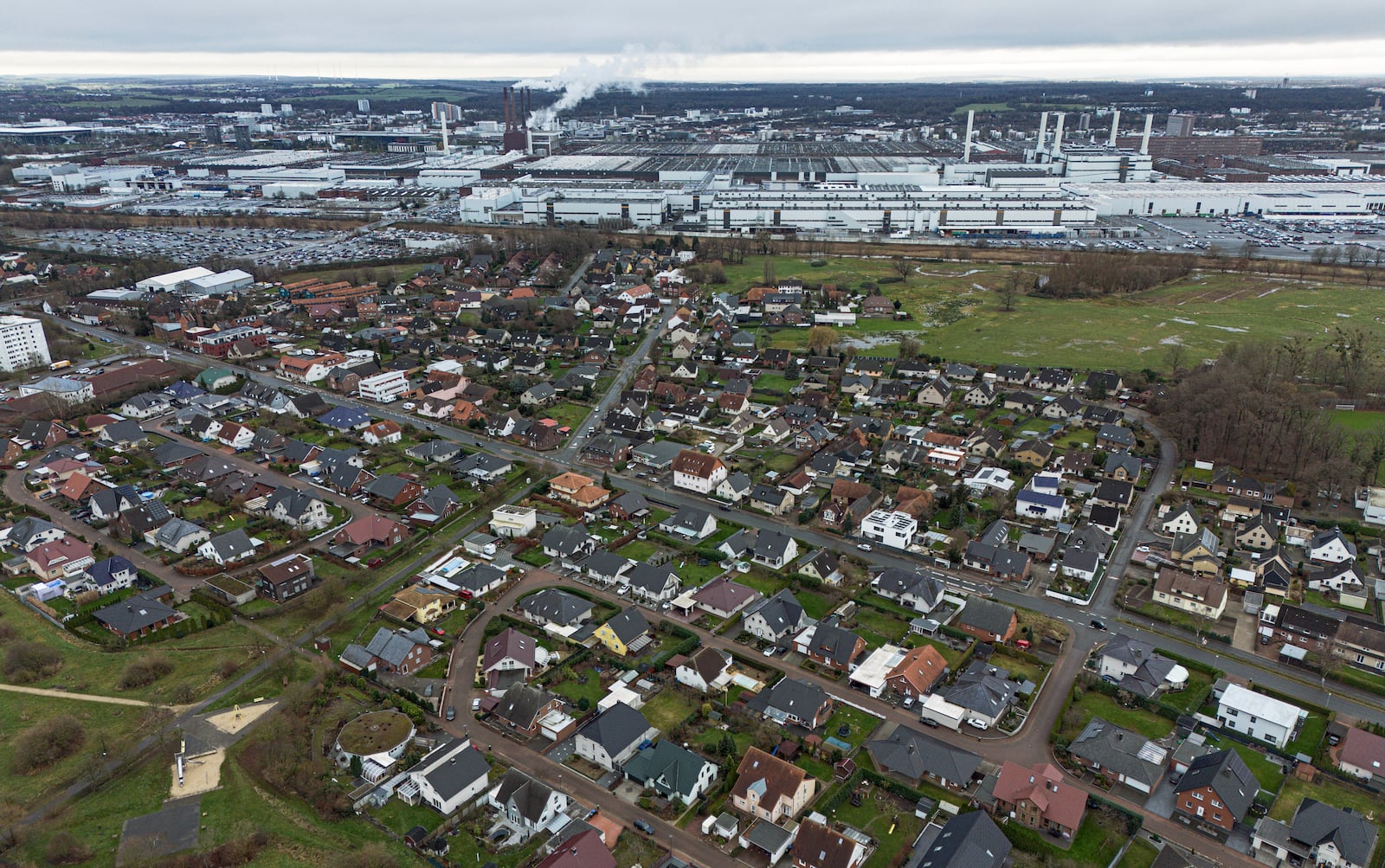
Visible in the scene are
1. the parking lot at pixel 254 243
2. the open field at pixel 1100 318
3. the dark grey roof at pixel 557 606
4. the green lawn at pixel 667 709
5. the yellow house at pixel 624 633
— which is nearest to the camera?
the green lawn at pixel 667 709

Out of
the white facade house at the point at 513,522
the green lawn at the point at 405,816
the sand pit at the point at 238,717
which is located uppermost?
the white facade house at the point at 513,522

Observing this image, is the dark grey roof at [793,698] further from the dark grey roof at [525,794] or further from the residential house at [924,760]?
the dark grey roof at [525,794]

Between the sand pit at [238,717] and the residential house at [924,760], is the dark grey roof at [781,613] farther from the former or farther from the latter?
the sand pit at [238,717]

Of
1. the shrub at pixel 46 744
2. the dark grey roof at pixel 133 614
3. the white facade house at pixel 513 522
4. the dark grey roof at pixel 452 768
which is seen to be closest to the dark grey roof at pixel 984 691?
the dark grey roof at pixel 452 768

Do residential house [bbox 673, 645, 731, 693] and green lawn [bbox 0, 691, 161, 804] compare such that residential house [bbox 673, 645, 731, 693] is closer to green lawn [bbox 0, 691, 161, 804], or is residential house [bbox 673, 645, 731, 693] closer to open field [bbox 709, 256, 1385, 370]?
green lawn [bbox 0, 691, 161, 804]

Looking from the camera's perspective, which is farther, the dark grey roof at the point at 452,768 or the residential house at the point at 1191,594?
the residential house at the point at 1191,594

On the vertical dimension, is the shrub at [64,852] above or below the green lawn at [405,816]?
above

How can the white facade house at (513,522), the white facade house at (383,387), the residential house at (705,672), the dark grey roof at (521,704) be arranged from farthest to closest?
1. the white facade house at (383,387)
2. the white facade house at (513,522)
3. the residential house at (705,672)
4. the dark grey roof at (521,704)

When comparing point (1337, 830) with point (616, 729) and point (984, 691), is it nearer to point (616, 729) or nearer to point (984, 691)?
point (984, 691)
